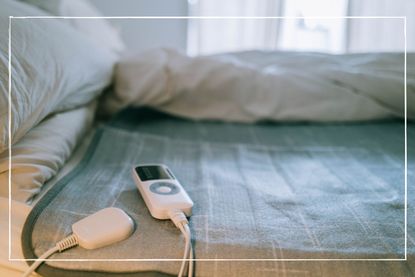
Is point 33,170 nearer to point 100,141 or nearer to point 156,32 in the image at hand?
point 100,141

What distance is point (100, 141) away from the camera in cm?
73

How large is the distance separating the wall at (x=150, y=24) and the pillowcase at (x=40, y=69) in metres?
1.17

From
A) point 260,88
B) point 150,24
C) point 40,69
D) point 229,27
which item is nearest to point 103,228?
point 40,69

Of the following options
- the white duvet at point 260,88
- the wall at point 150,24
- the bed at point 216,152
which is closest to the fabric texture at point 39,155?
the bed at point 216,152

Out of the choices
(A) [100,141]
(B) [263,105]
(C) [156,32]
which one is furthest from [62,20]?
(C) [156,32]

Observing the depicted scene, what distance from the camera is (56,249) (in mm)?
404

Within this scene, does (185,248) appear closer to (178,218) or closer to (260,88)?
(178,218)

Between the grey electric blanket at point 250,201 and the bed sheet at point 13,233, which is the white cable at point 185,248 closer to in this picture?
the grey electric blanket at point 250,201

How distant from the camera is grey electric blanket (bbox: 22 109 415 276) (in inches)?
15.9

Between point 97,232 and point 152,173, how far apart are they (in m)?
0.15

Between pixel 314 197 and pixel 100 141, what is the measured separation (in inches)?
14.7

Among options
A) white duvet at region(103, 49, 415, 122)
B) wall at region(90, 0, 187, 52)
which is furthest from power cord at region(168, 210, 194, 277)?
wall at region(90, 0, 187, 52)

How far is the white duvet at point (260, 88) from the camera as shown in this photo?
0.90 metres

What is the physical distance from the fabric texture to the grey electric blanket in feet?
0.09
